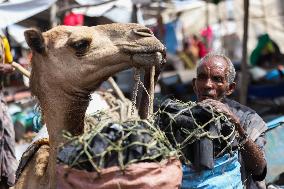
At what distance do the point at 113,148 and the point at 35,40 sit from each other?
108 centimetres

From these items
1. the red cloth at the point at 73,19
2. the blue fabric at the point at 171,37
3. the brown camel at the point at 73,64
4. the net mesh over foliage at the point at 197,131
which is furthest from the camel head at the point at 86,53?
the blue fabric at the point at 171,37

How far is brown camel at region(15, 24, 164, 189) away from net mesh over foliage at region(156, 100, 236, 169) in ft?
0.91

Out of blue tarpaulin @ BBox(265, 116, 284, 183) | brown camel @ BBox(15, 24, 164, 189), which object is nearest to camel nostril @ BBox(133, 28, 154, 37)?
brown camel @ BBox(15, 24, 164, 189)

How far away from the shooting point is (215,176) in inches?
131

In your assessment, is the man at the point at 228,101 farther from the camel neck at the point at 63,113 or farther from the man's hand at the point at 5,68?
the man's hand at the point at 5,68

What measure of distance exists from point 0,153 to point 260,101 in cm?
547

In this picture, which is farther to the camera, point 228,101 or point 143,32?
point 228,101

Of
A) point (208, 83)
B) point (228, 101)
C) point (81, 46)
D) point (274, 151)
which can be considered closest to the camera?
point (81, 46)

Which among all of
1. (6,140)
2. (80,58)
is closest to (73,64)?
(80,58)

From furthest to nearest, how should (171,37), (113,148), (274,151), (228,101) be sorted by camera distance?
(171,37) → (274,151) → (228,101) → (113,148)

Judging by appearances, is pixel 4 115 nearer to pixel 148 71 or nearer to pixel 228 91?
pixel 228 91

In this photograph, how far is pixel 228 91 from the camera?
14.5ft

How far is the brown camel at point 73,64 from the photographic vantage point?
133 inches

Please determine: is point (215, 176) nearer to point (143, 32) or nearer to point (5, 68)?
point (143, 32)
